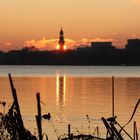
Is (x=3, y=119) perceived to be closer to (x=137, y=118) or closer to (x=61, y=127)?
(x=61, y=127)

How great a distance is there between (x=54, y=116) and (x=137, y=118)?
5.86 meters

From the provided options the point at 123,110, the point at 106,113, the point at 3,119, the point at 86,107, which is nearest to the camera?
the point at 3,119

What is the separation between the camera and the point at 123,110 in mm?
41969

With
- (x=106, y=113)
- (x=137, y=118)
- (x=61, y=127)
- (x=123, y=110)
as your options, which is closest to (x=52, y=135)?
(x=61, y=127)

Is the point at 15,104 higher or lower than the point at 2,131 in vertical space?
higher

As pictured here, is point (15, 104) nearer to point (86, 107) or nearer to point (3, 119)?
point (3, 119)

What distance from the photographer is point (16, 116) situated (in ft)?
18.8

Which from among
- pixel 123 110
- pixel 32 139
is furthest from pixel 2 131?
pixel 123 110

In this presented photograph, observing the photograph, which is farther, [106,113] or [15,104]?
[106,113]

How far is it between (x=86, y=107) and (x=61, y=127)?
604 inches

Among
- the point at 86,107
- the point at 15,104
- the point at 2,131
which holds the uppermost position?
the point at 15,104

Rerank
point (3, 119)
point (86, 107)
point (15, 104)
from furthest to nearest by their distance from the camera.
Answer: point (86, 107) < point (3, 119) < point (15, 104)

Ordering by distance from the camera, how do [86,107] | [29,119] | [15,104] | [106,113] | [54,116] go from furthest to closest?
[86,107] → [106,113] → [54,116] → [29,119] → [15,104]

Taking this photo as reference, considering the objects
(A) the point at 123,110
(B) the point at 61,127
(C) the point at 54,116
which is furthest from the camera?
(A) the point at 123,110
